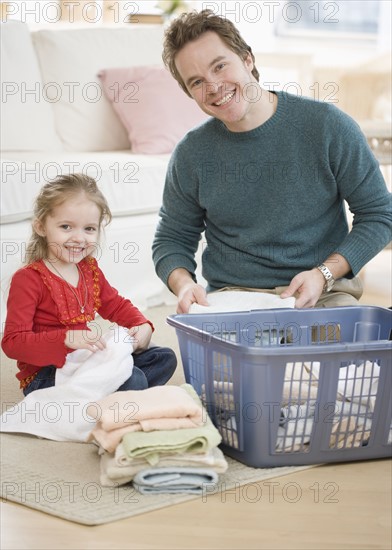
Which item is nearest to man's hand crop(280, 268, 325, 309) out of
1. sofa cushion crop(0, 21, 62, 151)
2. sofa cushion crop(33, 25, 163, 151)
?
sofa cushion crop(0, 21, 62, 151)

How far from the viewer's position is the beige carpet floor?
162 cm

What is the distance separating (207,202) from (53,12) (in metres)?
3.15

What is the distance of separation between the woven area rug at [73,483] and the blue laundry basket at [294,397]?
5 cm

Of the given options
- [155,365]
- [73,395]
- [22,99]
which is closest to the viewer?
[73,395]

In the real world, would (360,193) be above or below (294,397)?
above

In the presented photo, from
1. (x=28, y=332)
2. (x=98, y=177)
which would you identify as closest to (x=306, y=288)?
(x=28, y=332)

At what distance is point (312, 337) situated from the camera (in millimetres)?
2125

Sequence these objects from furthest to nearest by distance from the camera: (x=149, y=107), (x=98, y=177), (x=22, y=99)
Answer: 1. (x=149, y=107)
2. (x=22, y=99)
3. (x=98, y=177)

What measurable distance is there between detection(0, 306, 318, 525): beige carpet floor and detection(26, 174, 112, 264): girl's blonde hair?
1.43 ft

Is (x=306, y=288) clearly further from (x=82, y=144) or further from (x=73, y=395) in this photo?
(x=82, y=144)

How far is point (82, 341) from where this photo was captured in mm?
2016

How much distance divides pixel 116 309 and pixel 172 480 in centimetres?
66

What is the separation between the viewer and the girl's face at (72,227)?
2.10 metres

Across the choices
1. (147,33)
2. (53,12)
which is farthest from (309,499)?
(53,12)
